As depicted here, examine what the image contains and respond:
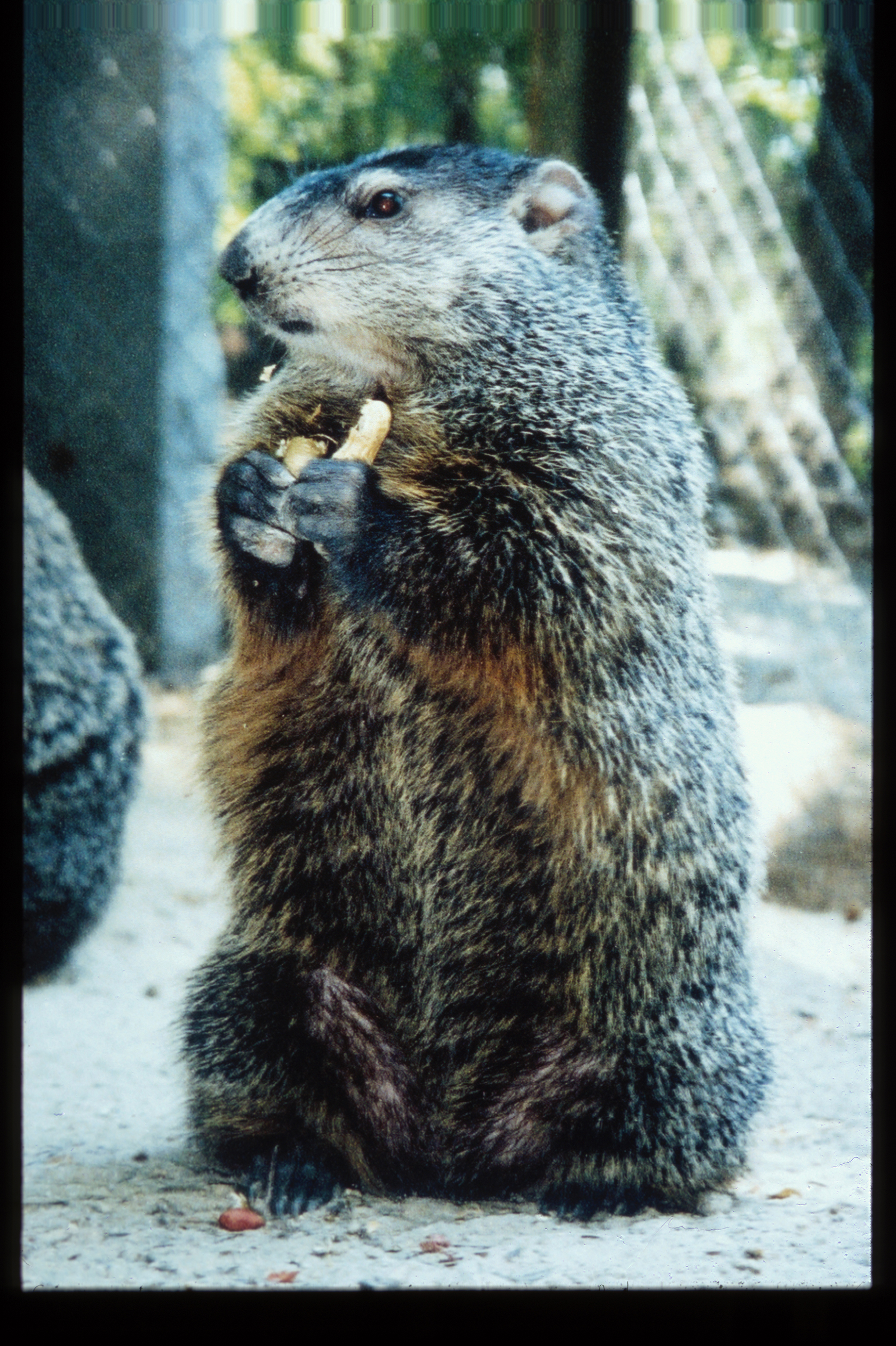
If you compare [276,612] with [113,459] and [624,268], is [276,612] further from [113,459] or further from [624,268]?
[624,268]

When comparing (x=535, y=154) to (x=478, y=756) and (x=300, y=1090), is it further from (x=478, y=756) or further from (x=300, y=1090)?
(x=300, y=1090)

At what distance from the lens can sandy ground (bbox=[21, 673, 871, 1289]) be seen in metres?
1.84

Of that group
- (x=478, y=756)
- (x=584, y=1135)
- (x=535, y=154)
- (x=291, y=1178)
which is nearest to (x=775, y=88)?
(x=535, y=154)

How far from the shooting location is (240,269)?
1942 mm

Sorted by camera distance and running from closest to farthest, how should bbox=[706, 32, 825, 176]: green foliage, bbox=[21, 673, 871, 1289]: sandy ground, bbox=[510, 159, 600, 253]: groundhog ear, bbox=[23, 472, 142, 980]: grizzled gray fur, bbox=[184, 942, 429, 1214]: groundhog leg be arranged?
bbox=[21, 673, 871, 1289]: sandy ground → bbox=[184, 942, 429, 1214]: groundhog leg → bbox=[510, 159, 600, 253]: groundhog ear → bbox=[706, 32, 825, 176]: green foliage → bbox=[23, 472, 142, 980]: grizzled gray fur

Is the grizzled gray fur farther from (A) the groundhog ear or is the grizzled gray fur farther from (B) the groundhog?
(A) the groundhog ear

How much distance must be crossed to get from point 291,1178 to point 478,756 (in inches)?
27.9

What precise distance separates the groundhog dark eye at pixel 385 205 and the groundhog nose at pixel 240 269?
0.22 m

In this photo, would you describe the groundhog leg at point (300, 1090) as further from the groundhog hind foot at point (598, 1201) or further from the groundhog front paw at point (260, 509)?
the groundhog front paw at point (260, 509)

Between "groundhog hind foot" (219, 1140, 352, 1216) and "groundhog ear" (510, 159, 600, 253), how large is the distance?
1492 millimetres

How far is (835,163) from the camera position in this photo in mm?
2201

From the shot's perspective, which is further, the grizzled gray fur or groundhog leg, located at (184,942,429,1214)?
the grizzled gray fur

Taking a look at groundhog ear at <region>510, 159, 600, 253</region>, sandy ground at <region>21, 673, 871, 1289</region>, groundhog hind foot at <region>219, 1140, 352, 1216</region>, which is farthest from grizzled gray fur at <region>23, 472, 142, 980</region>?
groundhog ear at <region>510, 159, 600, 253</region>

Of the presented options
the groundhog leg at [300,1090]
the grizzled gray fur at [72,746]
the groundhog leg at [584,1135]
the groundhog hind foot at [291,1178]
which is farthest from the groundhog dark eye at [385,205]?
the groundhog hind foot at [291,1178]
